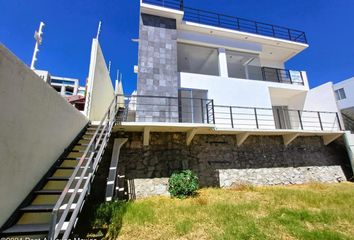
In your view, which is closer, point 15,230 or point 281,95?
point 15,230

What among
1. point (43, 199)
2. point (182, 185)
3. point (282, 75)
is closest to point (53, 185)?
point (43, 199)

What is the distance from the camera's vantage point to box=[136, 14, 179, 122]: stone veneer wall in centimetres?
888

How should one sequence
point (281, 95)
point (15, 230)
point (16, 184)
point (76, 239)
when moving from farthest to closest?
point (281, 95), point (76, 239), point (16, 184), point (15, 230)

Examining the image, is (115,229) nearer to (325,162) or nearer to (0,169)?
(0,169)

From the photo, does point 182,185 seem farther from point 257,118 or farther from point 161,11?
point 161,11

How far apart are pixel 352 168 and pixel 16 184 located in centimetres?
1436

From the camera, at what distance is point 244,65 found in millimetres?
12547

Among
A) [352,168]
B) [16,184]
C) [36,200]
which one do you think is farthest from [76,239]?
[352,168]

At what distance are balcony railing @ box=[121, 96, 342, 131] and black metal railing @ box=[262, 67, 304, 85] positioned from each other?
2249mm

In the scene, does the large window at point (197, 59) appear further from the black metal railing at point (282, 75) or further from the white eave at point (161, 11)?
the black metal railing at point (282, 75)

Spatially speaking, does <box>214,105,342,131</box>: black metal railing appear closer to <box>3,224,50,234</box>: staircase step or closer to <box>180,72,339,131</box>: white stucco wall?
<box>180,72,339,131</box>: white stucco wall

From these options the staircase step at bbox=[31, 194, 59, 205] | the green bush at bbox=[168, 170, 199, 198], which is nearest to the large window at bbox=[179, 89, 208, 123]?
the green bush at bbox=[168, 170, 199, 198]

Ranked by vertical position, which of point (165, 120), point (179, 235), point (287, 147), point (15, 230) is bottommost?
point (179, 235)

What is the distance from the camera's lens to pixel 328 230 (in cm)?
404
